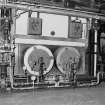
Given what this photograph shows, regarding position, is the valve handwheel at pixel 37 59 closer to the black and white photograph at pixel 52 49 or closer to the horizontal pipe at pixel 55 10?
the black and white photograph at pixel 52 49

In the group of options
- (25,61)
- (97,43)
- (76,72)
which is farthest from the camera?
(97,43)

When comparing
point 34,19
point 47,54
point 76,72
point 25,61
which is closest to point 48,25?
point 34,19

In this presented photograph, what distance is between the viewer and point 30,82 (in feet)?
13.1

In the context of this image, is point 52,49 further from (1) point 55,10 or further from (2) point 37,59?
(1) point 55,10

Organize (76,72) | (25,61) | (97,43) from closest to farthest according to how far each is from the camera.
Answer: (25,61) < (76,72) < (97,43)

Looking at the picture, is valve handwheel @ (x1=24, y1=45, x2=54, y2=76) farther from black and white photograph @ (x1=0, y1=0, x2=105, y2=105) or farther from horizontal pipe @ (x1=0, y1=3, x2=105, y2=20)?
horizontal pipe @ (x1=0, y1=3, x2=105, y2=20)

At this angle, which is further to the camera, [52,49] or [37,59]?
[52,49]

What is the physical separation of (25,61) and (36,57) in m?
0.26

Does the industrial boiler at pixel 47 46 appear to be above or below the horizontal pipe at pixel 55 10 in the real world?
below

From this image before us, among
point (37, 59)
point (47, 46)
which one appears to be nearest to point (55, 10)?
point (47, 46)

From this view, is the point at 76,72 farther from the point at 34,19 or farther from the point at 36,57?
the point at 34,19

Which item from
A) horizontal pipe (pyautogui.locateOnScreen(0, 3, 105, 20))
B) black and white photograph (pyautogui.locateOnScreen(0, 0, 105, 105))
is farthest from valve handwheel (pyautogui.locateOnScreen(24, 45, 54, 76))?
horizontal pipe (pyautogui.locateOnScreen(0, 3, 105, 20))

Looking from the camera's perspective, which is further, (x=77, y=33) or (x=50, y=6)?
(x=77, y=33)

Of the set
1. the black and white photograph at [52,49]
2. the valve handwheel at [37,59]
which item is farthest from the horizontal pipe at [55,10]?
the valve handwheel at [37,59]
